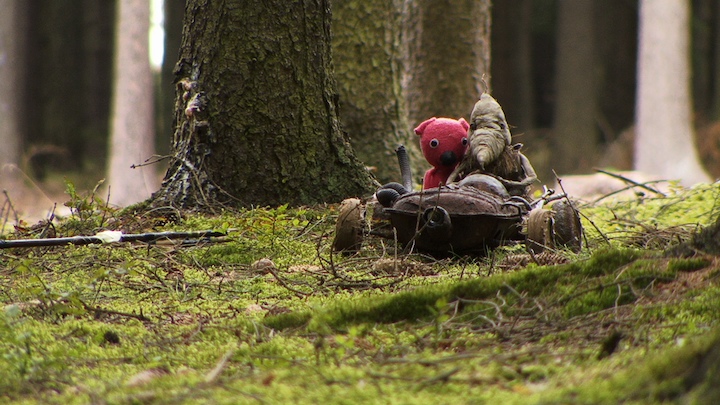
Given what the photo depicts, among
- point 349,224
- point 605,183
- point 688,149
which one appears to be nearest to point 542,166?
point 688,149

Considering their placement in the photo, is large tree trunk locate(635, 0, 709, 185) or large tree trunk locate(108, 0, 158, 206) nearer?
large tree trunk locate(108, 0, 158, 206)

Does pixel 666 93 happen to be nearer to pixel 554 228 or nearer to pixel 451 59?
pixel 451 59

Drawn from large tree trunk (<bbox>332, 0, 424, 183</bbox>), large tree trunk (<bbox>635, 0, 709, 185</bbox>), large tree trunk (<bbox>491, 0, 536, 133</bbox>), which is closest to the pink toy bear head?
large tree trunk (<bbox>332, 0, 424, 183</bbox>)

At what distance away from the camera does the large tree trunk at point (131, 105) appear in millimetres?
13656

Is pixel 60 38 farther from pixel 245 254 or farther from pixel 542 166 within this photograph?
pixel 245 254

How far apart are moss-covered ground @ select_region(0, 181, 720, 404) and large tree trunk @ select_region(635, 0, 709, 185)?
464 inches

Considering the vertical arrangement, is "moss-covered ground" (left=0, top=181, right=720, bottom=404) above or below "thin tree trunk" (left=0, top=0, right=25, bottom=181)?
below

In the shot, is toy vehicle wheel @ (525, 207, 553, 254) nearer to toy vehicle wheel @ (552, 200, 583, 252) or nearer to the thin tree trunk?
toy vehicle wheel @ (552, 200, 583, 252)

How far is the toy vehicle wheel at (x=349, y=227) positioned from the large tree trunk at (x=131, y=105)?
10194 millimetres

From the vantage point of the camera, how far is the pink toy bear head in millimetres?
4312

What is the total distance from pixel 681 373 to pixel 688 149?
14571 millimetres

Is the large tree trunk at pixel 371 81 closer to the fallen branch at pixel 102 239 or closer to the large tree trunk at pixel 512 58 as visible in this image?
the fallen branch at pixel 102 239

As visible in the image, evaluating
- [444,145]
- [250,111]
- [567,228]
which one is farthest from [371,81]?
[567,228]

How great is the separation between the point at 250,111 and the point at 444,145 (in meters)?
1.25
